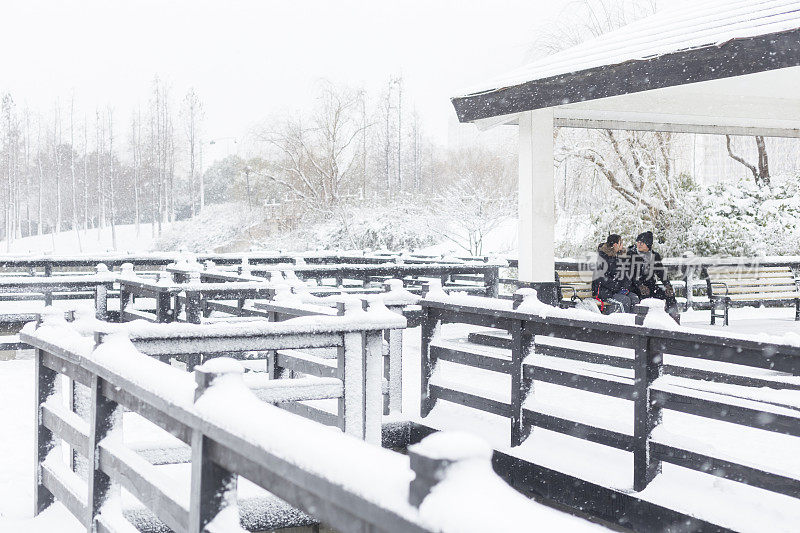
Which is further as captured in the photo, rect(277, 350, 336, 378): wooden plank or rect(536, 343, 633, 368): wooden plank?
rect(536, 343, 633, 368): wooden plank

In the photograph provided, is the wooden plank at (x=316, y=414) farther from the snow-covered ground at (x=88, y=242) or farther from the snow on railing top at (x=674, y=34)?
the snow-covered ground at (x=88, y=242)

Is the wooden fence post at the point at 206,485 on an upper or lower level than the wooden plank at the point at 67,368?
lower

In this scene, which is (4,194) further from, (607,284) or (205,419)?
(205,419)

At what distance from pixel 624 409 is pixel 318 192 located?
1284 inches

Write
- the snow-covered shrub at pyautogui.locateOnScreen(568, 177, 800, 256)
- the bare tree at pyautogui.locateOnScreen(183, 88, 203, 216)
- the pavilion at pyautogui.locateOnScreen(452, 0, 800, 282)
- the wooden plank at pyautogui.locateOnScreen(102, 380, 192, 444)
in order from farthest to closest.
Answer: the bare tree at pyautogui.locateOnScreen(183, 88, 203, 216) → the snow-covered shrub at pyautogui.locateOnScreen(568, 177, 800, 256) → the pavilion at pyautogui.locateOnScreen(452, 0, 800, 282) → the wooden plank at pyautogui.locateOnScreen(102, 380, 192, 444)

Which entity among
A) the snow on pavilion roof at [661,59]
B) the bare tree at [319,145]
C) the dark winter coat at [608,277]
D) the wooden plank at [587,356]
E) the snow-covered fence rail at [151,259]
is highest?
the bare tree at [319,145]

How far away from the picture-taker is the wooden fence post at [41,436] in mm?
4879

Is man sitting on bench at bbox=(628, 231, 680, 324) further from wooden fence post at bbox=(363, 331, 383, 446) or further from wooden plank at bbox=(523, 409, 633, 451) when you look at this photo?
wooden fence post at bbox=(363, 331, 383, 446)

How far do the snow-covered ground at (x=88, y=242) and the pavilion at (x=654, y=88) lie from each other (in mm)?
39606

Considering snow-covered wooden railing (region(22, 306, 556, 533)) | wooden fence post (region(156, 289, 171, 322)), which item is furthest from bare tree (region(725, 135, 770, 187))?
snow-covered wooden railing (region(22, 306, 556, 533))

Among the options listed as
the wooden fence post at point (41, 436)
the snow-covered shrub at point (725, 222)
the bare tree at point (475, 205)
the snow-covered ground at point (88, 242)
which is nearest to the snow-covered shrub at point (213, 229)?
the snow-covered ground at point (88, 242)

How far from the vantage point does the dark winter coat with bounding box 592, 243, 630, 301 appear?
37.9 ft

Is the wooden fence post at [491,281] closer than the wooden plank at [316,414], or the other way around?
the wooden plank at [316,414]

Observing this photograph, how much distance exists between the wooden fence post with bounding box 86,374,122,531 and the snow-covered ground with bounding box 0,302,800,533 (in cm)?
95
